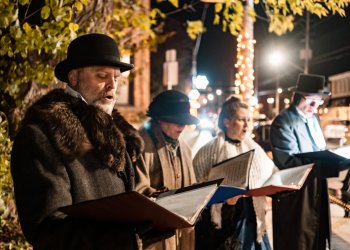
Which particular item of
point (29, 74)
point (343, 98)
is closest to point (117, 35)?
point (29, 74)

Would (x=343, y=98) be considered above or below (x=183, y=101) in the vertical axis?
above

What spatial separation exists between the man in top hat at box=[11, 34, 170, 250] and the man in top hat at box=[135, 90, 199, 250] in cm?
137

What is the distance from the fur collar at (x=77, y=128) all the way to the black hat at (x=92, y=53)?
19 centimetres

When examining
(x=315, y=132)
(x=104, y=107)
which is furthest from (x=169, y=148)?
(x=315, y=132)

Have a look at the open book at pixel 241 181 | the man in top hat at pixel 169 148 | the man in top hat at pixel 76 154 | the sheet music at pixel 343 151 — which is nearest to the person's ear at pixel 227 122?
the man in top hat at pixel 169 148

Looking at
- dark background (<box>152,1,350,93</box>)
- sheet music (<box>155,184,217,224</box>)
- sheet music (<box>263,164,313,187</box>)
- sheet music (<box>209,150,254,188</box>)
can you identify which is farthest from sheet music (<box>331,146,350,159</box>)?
dark background (<box>152,1,350,93</box>)

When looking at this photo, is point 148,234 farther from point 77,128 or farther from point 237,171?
point 237,171

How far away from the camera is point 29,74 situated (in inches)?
199

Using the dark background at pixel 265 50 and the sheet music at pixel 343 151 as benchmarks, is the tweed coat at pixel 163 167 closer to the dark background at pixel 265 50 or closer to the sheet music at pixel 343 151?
the sheet music at pixel 343 151

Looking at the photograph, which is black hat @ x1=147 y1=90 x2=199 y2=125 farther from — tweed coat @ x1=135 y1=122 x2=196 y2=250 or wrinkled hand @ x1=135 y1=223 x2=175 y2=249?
wrinkled hand @ x1=135 y1=223 x2=175 y2=249

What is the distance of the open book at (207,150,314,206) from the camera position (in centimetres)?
349

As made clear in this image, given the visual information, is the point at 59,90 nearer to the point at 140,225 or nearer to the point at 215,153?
the point at 140,225

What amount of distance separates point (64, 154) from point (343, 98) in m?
33.1

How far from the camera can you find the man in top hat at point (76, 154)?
1985 mm
